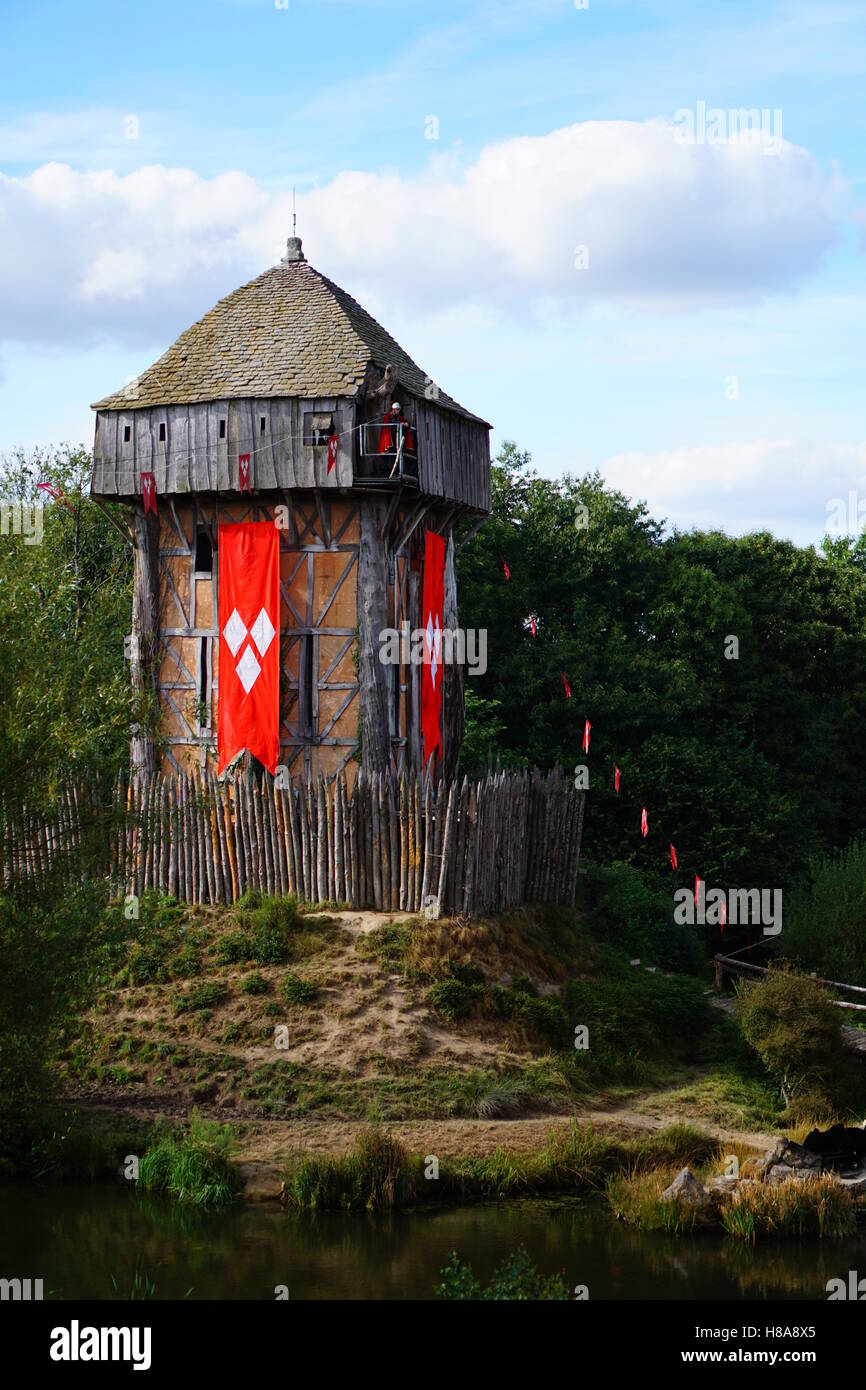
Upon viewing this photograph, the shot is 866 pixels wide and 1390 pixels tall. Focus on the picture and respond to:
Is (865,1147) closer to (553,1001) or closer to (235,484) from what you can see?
(553,1001)

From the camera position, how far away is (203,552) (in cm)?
2344

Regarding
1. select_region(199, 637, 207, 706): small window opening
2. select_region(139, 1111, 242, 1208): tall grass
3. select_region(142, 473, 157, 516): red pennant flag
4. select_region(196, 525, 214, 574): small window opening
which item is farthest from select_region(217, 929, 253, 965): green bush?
select_region(142, 473, 157, 516): red pennant flag

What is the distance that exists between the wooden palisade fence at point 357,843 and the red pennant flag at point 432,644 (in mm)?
3242

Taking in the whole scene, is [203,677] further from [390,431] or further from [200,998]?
[200,998]

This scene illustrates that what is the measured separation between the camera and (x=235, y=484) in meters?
22.3

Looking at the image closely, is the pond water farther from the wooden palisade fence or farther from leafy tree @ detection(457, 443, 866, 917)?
leafy tree @ detection(457, 443, 866, 917)

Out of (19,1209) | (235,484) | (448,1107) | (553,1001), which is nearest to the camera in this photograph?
(19,1209)

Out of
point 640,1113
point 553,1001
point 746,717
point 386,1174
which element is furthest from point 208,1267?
point 746,717

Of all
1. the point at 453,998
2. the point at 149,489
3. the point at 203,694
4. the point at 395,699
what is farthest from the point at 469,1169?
the point at 149,489

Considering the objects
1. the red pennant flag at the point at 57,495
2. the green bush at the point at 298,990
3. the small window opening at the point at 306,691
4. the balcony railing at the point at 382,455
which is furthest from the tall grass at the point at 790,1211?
the red pennant flag at the point at 57,495

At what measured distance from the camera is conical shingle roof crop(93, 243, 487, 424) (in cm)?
2250

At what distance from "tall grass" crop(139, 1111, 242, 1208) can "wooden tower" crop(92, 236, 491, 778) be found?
754 cm

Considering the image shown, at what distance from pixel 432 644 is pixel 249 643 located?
336cm
